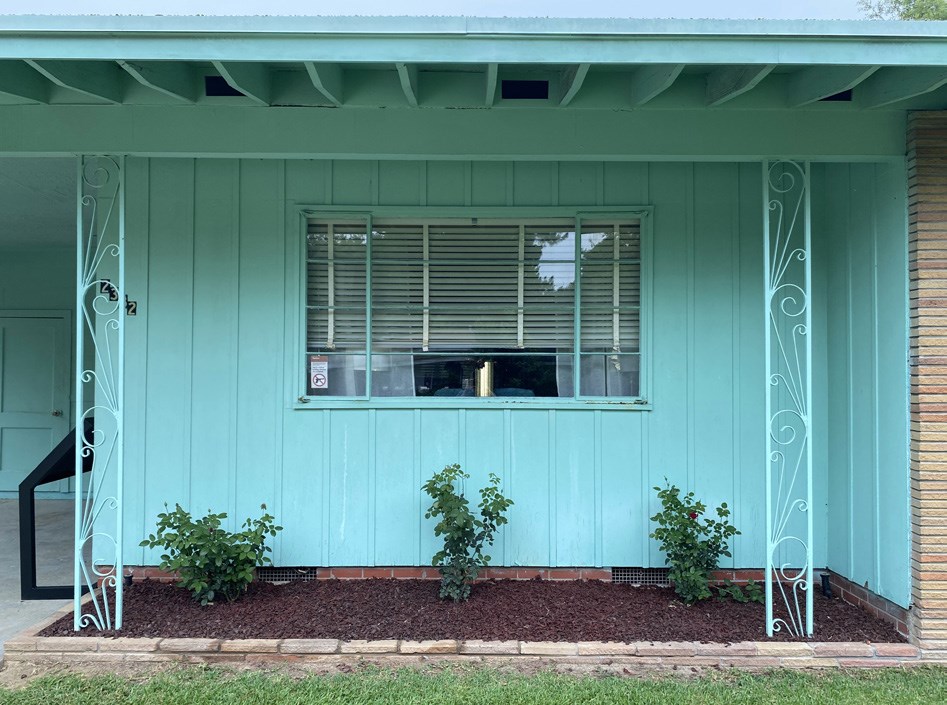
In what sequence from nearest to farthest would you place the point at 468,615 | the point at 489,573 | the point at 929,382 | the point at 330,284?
the point at 929,382
the point at 468,615
the point at 489,573
the point at 330,284

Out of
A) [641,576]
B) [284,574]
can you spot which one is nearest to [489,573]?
[641,576]

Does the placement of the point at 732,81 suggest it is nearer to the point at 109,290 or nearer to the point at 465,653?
the point at 465,653

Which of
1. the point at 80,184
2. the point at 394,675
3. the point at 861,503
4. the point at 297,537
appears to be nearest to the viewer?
the point at 394,675

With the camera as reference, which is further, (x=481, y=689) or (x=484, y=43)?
(x=481, y=689)

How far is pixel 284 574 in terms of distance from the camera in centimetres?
408

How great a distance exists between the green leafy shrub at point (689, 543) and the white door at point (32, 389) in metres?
6.53

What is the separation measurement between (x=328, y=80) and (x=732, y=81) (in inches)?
→ 80.1

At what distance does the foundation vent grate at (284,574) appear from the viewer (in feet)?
13.3

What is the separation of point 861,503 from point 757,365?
3.35 ft

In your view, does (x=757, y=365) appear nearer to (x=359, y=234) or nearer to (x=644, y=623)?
(x=644, y=623)

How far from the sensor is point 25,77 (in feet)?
10.2

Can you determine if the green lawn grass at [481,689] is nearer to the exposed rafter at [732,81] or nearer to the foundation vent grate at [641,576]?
the foundation vent grate at [641,576]

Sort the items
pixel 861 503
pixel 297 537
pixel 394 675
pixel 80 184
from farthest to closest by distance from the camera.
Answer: pixel 297 537
pixel 861 503
pixel 80 184
pixel 394 675

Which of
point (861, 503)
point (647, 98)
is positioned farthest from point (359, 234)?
point (861, 503)
